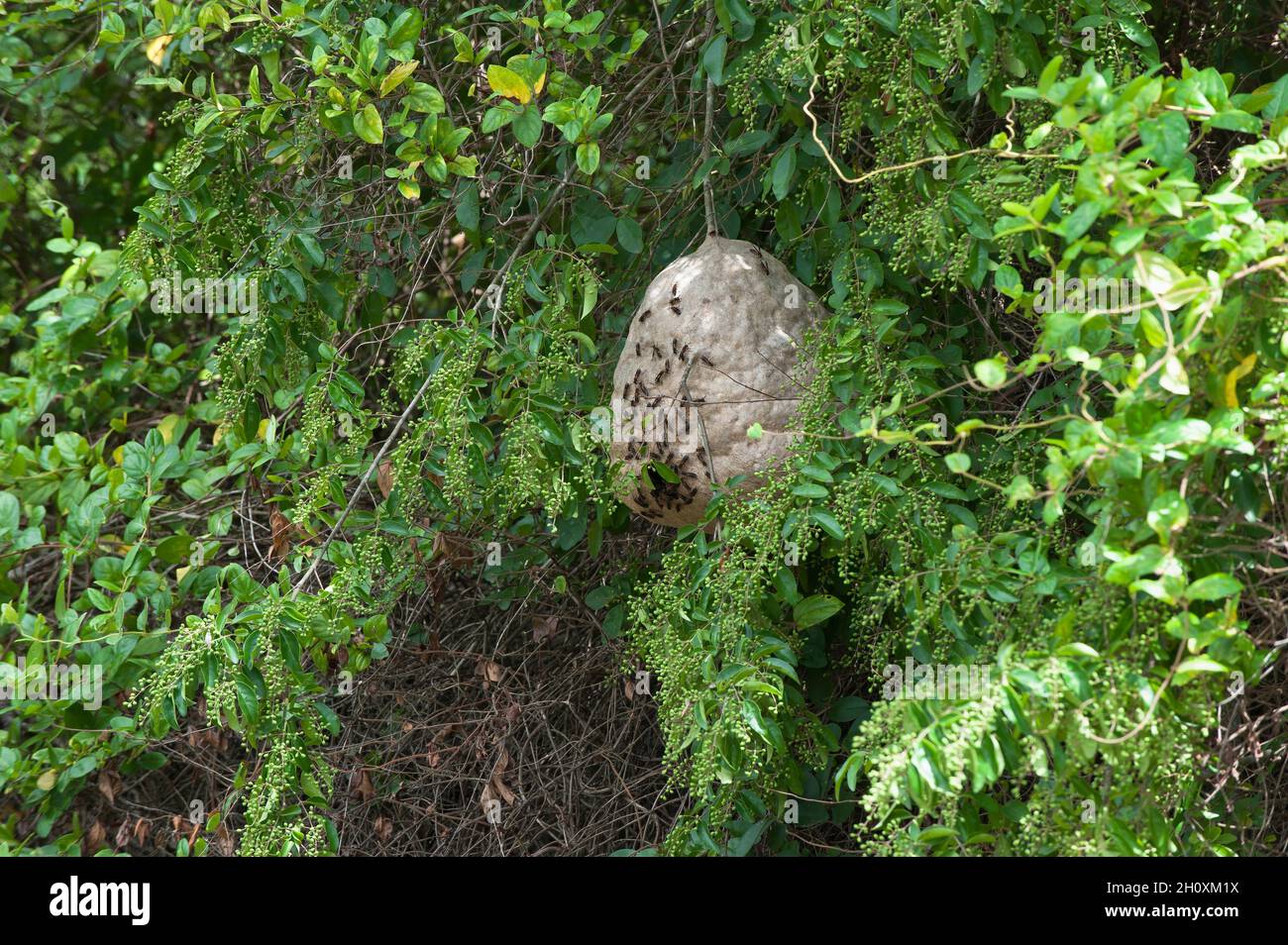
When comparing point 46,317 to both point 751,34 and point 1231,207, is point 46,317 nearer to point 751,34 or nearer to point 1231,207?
point 751,34

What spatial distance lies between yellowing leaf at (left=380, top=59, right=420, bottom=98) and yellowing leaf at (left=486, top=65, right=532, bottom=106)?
161 mm

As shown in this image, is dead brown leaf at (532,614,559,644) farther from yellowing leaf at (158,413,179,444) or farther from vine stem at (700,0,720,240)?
yellowing leaf at (158,413,179,444)

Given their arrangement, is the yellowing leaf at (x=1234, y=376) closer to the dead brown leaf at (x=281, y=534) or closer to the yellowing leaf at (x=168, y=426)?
the dead brown leaf at (x=281, y=534)

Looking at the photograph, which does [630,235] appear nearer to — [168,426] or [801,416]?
[801,416]

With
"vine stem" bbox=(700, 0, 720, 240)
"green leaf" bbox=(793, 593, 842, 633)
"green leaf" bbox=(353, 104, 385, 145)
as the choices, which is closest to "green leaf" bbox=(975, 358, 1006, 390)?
"green leaf" bbox=(793, 593, 842, 633)

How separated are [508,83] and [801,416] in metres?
0.79

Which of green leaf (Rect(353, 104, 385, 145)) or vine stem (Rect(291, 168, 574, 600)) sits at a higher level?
green leaf (Rect(353, 104, 385, 145))

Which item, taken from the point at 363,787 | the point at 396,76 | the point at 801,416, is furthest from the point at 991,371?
the point at 363,787

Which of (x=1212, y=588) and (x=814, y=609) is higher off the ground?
(x=1212, y=588)

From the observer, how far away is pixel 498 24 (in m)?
2.91

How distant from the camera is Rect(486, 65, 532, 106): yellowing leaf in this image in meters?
2.33

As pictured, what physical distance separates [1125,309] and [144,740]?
2.36 meters

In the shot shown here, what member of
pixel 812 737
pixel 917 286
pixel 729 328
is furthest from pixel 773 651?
pixel 917 286

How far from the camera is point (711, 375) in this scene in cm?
226
